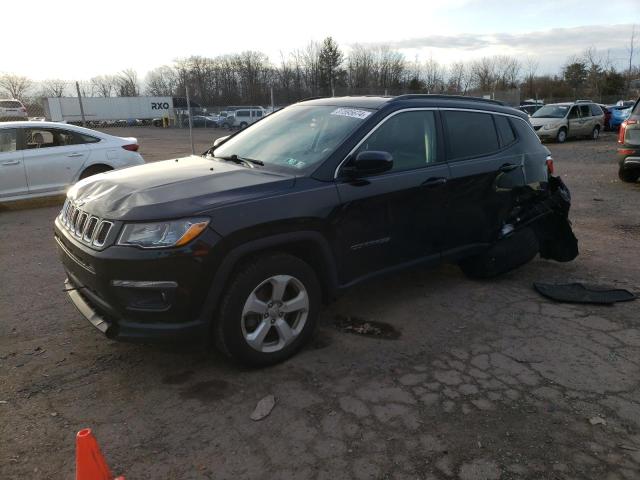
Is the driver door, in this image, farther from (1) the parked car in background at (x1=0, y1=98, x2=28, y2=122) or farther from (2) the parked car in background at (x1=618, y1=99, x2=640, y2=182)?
(1) the parked car in background at (x1=0, y1=98, x2=28, y2=122)

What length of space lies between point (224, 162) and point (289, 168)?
2.25 feet

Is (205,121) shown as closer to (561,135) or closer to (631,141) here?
(561,135)

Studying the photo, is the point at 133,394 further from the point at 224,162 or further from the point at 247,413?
the point at 224,162

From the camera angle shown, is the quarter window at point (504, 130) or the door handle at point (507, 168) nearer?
the door handle at point (507, 168)

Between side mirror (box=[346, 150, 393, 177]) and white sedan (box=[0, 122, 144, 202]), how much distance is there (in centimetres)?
683

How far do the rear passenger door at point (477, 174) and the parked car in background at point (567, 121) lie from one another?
1797cm

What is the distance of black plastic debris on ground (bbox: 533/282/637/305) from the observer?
14.8 feet

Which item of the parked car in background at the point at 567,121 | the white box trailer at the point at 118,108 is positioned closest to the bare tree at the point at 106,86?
the white box trailer at the point at 118,108

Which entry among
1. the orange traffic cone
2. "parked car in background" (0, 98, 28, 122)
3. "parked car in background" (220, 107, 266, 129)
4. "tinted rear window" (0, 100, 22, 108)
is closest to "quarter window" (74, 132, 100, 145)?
the orange traffic cone

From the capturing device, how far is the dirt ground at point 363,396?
2547 mm

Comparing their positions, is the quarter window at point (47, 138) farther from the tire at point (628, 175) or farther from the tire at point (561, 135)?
the tire at point (561, 135)

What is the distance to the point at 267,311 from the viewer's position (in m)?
3.30

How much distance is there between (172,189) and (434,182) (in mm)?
2105

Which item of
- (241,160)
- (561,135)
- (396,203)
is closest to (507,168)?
(396,203)
